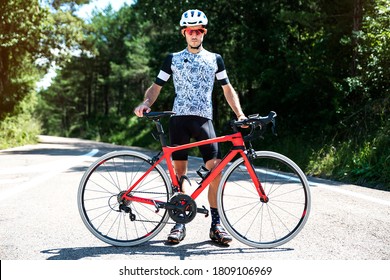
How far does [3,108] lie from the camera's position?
23.4 m

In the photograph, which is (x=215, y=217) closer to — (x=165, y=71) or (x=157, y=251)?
(x=157, y=251)

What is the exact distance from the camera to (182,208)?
4.28 metres

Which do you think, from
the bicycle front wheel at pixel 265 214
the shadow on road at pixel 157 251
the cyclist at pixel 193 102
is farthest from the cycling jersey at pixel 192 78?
the shadow on road at pixel 157 251

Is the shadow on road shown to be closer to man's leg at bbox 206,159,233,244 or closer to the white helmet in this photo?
man's leg at bbox 206,159,233,244

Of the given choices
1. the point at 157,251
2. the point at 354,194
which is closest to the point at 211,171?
the point at 157,251

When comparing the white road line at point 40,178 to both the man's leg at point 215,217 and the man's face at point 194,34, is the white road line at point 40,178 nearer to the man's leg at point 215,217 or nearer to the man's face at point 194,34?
the man's leg at point 215,217

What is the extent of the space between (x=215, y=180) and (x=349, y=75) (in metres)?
9.70

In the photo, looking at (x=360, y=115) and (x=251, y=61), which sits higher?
(x=251, y=61)

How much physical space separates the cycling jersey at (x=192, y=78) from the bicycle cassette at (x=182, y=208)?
0.81 metres

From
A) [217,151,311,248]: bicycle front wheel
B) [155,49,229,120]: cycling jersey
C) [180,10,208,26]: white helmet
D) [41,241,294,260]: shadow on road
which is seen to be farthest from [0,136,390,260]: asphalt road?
[180,10,208,26]: white helmet

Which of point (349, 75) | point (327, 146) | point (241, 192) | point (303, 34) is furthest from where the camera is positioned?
point (303, 34)

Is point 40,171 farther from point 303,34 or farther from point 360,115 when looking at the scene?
point 303,34

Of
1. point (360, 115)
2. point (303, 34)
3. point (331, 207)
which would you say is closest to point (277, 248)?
point (331, 207)

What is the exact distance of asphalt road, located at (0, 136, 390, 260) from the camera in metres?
4.03
